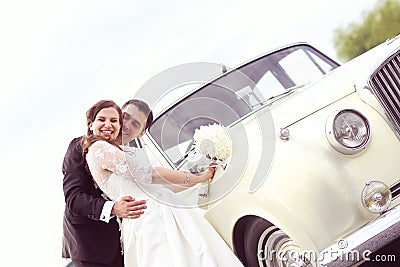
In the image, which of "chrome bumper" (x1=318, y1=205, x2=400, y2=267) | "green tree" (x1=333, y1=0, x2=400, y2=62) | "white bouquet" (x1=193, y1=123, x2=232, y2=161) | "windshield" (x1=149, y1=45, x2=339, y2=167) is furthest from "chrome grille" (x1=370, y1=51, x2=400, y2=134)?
"green tree" (x1=333, y1=0, x2=400, y2=62)

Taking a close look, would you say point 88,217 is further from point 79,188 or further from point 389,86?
point 389,86

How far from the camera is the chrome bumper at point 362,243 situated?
11.9 feet

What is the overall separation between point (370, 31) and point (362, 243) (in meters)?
24.3

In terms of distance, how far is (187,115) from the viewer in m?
5.05

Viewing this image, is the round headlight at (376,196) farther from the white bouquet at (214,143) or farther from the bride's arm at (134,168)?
the bride's arm at (134,168)

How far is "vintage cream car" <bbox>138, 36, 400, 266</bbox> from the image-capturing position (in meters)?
3.69

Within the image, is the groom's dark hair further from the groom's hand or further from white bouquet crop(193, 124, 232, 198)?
the groom's hand

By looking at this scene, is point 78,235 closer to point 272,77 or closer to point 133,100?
point 133,100

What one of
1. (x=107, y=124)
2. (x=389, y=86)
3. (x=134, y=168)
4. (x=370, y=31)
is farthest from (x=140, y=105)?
(x=370, y=31)

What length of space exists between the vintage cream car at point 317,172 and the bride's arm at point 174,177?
0.13 m

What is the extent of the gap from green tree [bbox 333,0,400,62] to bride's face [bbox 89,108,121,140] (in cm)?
2161

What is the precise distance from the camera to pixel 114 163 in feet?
13.9

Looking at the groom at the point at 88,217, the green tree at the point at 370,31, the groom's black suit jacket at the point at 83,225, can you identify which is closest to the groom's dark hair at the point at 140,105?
the groom at the point at 88,217

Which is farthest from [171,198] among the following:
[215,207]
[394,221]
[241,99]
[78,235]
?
[394,221]
